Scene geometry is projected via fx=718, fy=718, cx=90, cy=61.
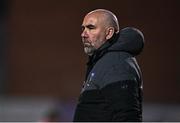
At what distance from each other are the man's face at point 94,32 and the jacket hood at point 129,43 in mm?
97

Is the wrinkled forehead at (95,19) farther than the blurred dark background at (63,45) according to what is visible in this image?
No

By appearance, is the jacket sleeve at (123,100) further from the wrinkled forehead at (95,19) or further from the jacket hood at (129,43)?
the wrinkled forehead at (95,19)

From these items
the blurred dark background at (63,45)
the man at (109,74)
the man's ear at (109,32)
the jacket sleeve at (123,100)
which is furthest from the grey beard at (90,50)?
the blurred dark background at (63,45)

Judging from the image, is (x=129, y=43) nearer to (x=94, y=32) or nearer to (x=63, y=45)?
(x=94, y=32)

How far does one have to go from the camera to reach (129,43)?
4.49m

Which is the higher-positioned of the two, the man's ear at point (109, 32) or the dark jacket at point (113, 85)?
the man's ear at point (109, 32)

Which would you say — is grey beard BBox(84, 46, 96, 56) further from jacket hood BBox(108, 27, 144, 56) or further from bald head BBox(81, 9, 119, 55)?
jacket hood BBox(108, 27, 144, 56)

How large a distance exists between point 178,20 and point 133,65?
22.6ft

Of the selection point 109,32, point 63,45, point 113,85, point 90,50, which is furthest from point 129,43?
point 63,45

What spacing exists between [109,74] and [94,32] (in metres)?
0.34

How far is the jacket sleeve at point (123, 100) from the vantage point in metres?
4.14

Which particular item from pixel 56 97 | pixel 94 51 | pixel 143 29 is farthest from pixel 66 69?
pixel 94 51

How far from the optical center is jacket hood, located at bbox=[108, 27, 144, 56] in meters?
4.45

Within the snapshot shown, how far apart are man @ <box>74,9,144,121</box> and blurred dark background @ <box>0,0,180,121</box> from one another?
6.54 meters
